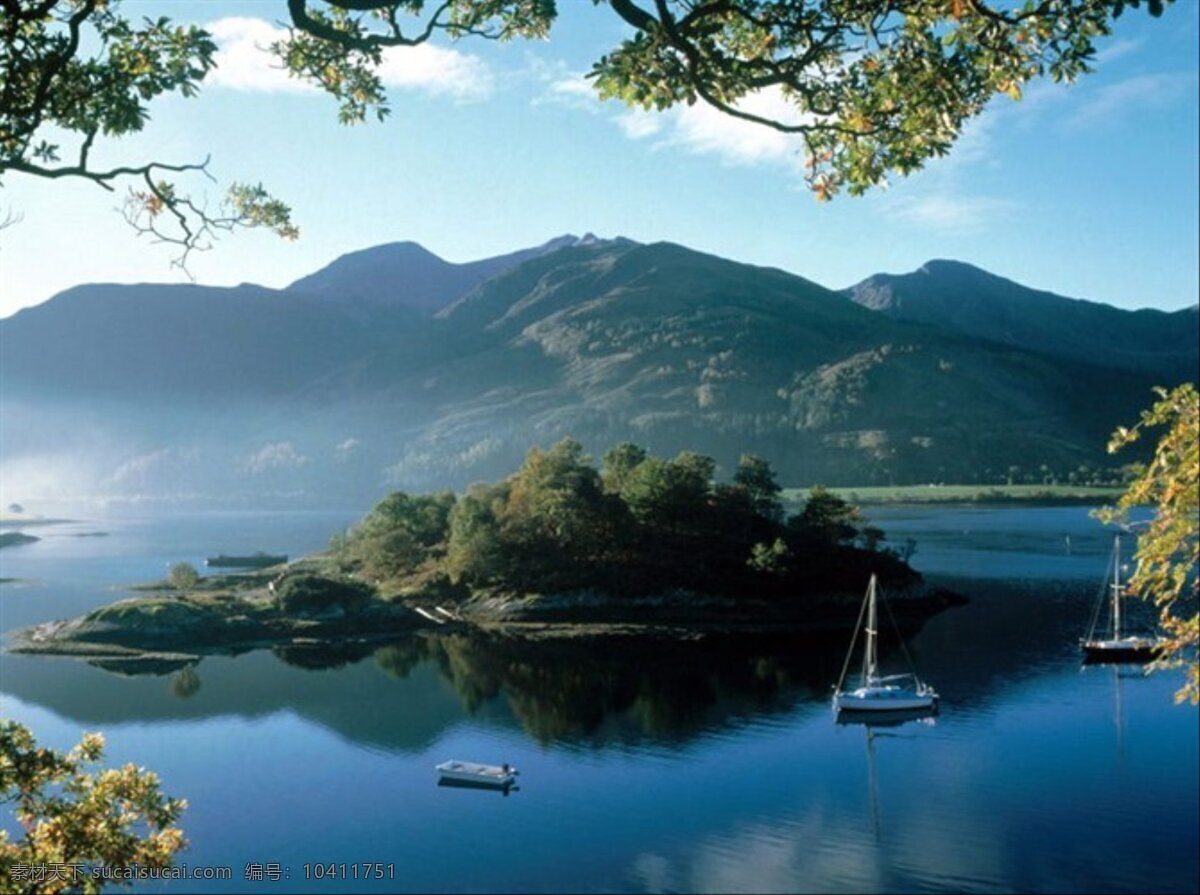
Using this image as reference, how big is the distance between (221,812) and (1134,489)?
50.0m

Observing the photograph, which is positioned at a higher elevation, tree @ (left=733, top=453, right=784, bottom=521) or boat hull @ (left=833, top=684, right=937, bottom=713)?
tree @ (left=733, top=453, right=784, bottom=521)

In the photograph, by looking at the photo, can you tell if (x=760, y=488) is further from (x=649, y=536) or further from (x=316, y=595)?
(x=316, y=595)

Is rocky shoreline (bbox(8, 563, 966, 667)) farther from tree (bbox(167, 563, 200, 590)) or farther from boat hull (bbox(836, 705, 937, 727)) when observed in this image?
boat hull (bbox(836, 705, 937, 727))

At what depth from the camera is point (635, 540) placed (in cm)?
11725

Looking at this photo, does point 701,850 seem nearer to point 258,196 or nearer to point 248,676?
point 258,196

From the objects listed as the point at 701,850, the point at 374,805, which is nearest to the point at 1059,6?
the point at 701,850

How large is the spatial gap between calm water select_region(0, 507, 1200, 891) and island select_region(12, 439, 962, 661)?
8.13 meters

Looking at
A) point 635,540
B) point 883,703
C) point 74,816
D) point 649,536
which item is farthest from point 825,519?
point 74,816

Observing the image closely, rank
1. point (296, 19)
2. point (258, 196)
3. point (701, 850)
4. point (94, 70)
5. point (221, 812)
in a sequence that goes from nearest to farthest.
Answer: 1. point (296, 19)
2. point (94, 70)
3. point (258, 196)
4. point (701, 850)
5. point (221, 812)

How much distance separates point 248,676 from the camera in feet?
263

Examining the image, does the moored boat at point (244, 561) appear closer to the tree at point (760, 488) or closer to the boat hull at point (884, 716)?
the tree at point (760, 488)

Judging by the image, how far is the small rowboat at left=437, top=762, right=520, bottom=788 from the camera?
169 ft

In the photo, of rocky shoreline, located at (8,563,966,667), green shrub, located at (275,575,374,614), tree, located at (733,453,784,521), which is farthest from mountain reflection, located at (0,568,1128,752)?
tree, located at (733,453,784,521)

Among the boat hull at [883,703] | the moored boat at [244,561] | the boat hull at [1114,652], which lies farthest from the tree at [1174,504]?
the moored boat at [244,561]
